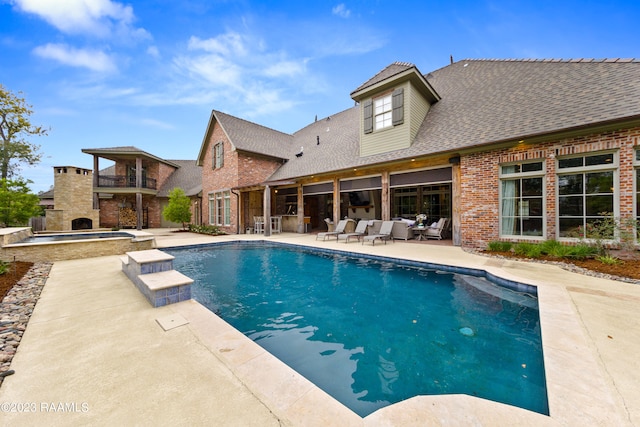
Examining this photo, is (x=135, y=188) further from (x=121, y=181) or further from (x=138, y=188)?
(x=121, y=181)

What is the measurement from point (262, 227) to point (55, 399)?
12.6 meters

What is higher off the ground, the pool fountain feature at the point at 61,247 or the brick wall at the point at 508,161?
the brick wall at the point at 508,161

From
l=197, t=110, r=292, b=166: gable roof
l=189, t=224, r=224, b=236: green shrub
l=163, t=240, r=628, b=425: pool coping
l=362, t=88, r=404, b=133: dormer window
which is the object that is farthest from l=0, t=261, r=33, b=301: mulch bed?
l=362, t=88, r=404, b=133: dormer window

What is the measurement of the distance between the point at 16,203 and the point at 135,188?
6824 millimetres

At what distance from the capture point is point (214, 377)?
1.85m

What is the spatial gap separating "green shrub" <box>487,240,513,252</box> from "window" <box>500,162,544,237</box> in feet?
2.14

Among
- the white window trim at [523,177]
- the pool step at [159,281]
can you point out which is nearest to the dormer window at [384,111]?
the white window trim at [523,177]

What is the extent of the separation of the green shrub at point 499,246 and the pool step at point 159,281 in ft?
25.3

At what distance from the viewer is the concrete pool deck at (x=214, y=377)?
1483 millimetres

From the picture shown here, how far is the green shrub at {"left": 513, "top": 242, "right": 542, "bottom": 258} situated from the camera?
6020 millimetres

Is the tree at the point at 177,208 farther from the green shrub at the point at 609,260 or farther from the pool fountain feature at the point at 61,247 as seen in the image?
the green shrub at the point at 609,260

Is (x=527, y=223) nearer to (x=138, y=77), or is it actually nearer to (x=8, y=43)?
(x=138, y=77)

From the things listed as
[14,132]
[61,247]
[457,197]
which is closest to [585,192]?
[457,197]

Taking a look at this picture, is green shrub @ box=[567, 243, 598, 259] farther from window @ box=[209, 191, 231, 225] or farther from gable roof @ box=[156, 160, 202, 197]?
gable roof @ box=[156, 160, 202, 197]
